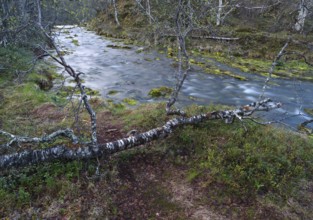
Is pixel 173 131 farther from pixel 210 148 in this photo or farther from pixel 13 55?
pixel 13 55

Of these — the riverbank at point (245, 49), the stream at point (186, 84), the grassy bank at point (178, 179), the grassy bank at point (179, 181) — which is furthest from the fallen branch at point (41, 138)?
the riverbank at point (245, 49)

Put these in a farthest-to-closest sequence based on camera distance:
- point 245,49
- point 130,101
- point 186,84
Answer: point 245,49
point 186,84
point 130,101

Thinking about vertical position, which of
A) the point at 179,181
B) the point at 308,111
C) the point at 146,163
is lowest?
the point at 308,111

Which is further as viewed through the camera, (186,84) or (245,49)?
(245,49)

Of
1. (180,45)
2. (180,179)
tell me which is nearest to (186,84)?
(180,45)

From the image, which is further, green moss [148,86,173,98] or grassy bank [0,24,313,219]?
green moss [148,86,173,98]

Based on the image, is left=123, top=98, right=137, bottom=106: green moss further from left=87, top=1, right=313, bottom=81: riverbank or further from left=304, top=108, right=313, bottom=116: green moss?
left=304, top=108, right=313, bottom=116: green moss

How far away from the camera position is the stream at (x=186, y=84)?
51.6ft

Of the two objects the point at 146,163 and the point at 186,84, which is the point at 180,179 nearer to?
the point at 146,163

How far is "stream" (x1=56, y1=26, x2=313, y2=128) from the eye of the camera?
51.6 ft

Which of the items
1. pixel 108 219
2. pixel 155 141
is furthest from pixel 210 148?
pixel 108 219

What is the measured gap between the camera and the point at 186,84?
18766 millimetres

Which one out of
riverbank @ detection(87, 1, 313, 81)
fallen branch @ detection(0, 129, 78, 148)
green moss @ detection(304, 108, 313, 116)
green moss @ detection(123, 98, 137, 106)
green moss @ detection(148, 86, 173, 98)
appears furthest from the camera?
riverbank @ detection(87, 1, 313, 81)

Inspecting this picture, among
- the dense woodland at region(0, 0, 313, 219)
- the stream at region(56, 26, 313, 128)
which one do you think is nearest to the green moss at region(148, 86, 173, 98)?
the stream at region(56, 26, 313, 128)
